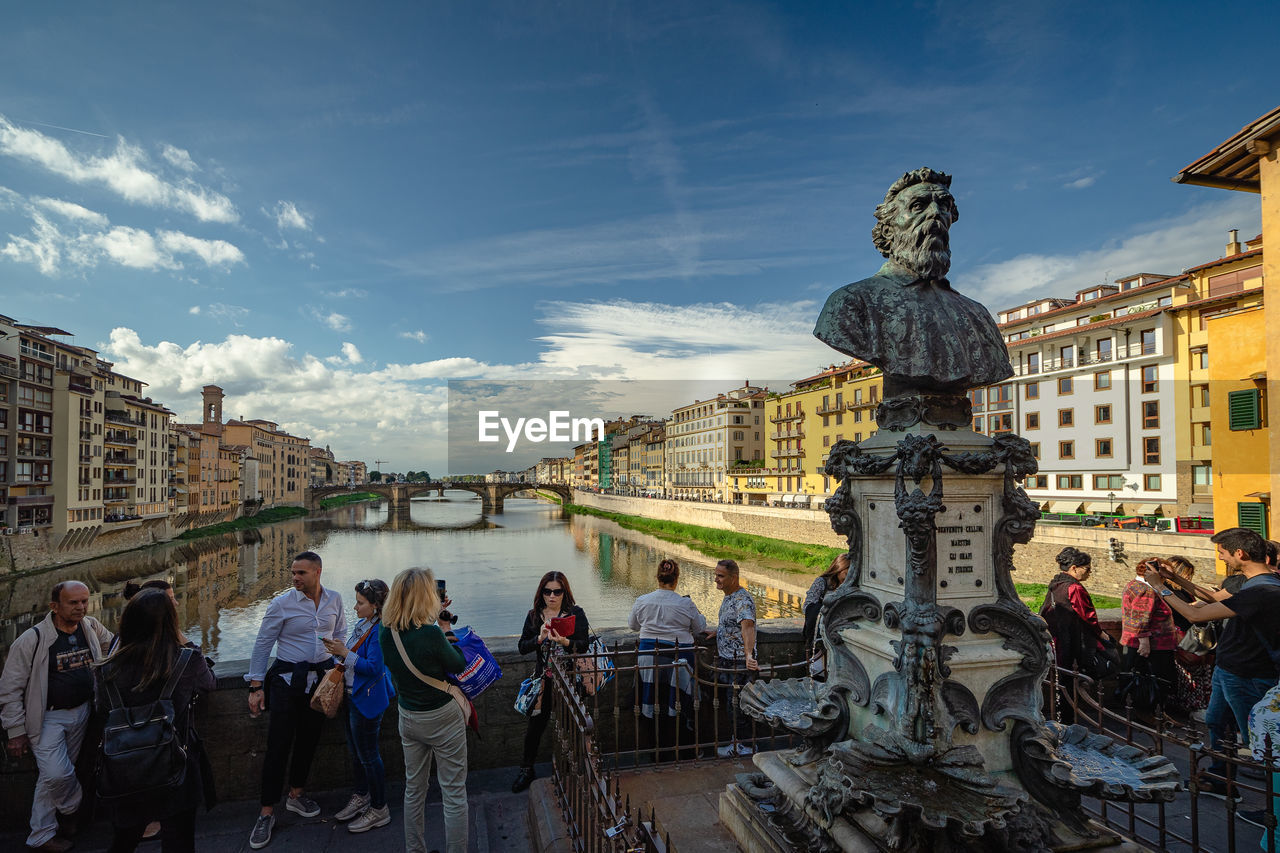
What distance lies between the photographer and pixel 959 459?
10.7 feet

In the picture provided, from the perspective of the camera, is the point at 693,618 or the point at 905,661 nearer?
the point at 905,661

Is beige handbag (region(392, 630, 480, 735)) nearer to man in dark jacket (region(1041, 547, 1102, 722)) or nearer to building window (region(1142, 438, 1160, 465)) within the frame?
man in dark jacket (region(1041, 547, 1102, 722))

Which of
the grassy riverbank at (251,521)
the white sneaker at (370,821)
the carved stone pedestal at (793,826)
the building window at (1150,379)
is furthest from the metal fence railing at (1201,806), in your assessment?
the grassy riverbank at (251,521)

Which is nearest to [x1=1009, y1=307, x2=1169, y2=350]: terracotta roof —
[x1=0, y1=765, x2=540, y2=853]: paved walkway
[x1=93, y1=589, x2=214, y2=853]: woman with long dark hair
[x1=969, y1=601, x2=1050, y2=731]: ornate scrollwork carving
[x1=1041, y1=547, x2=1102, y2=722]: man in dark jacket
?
[x1=1041, y1=547, x2=1102, y2=722]: man in dark jacket

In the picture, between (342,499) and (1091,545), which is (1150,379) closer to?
(1091,545)

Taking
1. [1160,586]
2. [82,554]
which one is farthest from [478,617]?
[82,554]

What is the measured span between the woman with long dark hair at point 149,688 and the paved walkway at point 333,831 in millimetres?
806

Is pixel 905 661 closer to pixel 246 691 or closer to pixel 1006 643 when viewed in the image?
pixel 1006 643

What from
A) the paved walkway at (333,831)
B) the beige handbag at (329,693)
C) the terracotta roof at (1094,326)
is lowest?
the paved walkway at (333,831)

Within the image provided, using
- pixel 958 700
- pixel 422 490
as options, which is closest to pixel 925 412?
pixel 958 700

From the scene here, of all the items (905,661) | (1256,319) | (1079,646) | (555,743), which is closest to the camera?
(905,661)

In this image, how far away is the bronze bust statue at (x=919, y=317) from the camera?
3.56 metres

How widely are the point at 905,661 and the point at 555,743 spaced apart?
2.29 metres

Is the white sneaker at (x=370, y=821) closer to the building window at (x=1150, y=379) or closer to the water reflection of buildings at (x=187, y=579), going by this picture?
the water reflection of buildings at (x=187, y=579)
